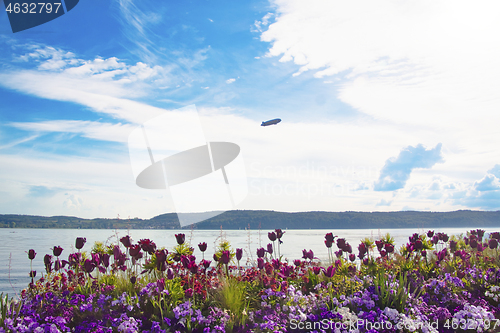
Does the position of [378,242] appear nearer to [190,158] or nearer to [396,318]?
[396,318]

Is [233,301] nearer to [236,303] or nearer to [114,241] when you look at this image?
[236,303]

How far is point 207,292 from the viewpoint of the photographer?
4.80m

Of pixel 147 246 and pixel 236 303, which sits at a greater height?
pixel 147 246

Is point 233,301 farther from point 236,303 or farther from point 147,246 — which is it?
point 147,246

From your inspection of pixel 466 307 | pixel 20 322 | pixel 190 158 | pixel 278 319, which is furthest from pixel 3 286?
pixel 466 307

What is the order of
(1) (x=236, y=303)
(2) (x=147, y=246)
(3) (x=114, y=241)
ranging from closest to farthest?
(1) (x=236, y=303) < (2) (x=147, y=246) < (3) (x=114, y=241)

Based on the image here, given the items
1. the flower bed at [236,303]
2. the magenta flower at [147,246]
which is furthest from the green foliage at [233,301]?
the magenta flower at [147,246]

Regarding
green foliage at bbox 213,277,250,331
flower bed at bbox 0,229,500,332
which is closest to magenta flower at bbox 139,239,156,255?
flower bed at bbox 0,229,500,332

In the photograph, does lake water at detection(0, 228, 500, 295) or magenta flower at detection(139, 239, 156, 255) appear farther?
lake water at detection(0, 228, 500, 295)

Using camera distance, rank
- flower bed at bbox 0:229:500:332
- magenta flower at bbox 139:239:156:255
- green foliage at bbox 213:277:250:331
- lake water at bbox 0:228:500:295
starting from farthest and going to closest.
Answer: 1. lake water at bbox 0:228:500:295
2. magenta flower at bbox 139:239:156:255
3. green foliage at bbox 213:277:250:331
4. flower bed at bbox 0:229:500:332

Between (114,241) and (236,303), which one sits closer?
(236,303)

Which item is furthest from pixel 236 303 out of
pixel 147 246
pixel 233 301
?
pixel 147 246

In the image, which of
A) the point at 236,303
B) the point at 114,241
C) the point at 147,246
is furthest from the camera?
the point at 114,241

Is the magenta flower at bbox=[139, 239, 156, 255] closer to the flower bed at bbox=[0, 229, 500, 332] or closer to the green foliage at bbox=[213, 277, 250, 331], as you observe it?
the flower bed at bbox=[0, 229, 500, 332]
